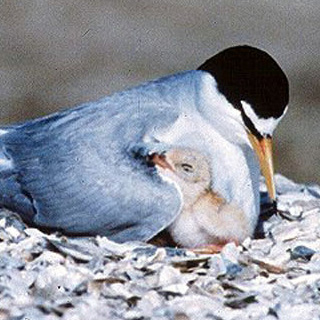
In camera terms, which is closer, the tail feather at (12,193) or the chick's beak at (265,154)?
the chick's beak at (265,154)

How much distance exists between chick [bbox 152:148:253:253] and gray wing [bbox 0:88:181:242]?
0.26ft

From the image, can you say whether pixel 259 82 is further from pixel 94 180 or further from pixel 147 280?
pixel 147 280

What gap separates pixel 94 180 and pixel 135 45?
8.14 metres

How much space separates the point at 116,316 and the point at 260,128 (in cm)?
129

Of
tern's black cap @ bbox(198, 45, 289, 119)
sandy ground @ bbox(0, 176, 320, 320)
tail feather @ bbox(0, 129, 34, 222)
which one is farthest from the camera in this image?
tail feather @ bbox(0, 129, 34, 222)

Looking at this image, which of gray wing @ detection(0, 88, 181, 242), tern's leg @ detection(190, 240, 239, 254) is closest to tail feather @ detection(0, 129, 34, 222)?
gray wing @ detection(0, 88, 181, 242)

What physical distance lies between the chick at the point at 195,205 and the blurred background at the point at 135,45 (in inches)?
223

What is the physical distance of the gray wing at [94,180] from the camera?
683cm

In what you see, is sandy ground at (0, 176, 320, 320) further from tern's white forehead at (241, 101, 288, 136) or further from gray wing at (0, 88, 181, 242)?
tern's white forehead at (241, 101, 288, 136)

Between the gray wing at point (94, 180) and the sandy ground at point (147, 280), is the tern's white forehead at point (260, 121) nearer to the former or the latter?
the gray wing at point (94, 180)

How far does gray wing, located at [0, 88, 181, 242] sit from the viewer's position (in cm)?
683

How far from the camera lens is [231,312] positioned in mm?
6148

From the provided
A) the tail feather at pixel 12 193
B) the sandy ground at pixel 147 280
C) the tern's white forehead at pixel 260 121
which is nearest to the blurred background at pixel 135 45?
the tail feather at pixel 12 193

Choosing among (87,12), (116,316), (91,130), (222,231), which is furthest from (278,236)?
(87,12)
